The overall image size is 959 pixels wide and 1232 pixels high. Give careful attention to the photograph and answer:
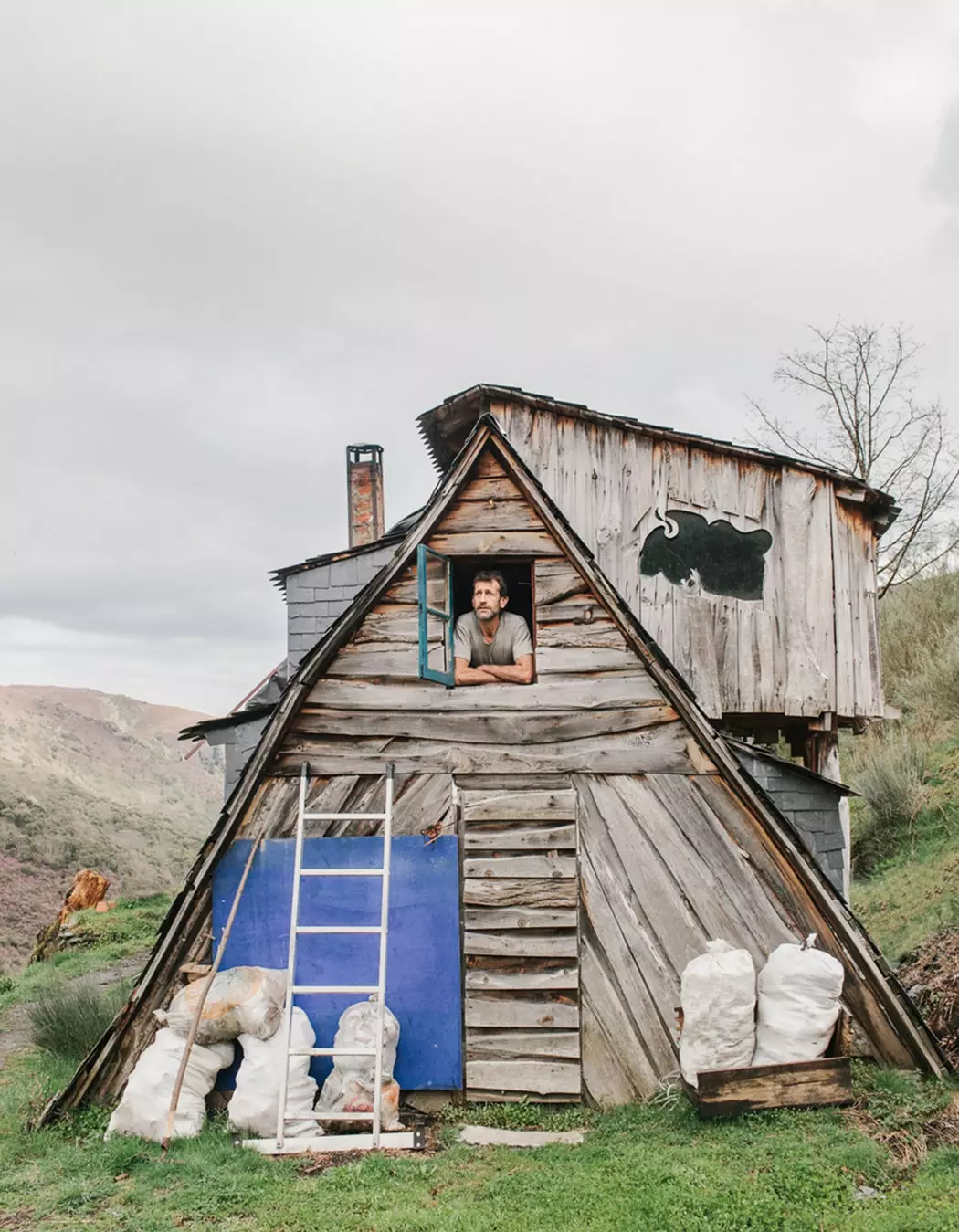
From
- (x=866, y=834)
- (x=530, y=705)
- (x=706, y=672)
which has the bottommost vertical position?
(x=866, y=834)

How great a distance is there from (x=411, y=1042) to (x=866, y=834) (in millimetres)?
10216

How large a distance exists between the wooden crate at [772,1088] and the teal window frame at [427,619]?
3.38m

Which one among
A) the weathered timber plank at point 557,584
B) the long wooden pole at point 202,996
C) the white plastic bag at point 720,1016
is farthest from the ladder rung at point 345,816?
the white plastic bag at point 720,1016

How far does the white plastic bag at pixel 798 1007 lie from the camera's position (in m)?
6.68

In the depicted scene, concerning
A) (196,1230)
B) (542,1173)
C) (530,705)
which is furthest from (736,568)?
(196,1230)

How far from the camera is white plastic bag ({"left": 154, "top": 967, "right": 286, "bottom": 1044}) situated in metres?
7.07

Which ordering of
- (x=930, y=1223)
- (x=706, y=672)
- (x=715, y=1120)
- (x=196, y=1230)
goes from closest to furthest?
(x=930, y=1223), (x=196, y=1230), (x=715, y=1120), (x=706, y=672)

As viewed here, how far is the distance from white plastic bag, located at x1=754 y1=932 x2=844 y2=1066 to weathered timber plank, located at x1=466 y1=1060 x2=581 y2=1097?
1366mm

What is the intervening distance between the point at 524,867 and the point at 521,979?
2.69 ft

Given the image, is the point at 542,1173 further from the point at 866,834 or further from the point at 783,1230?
the point at 866,834

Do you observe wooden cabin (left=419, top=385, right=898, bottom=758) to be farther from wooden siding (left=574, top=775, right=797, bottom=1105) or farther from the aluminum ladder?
the aluminum ladder

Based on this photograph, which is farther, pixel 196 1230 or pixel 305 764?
pixel 305 764

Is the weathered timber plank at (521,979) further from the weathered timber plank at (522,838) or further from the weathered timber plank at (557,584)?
the weathered timber plank at (557,584)

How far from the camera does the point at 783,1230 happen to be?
200 inches
